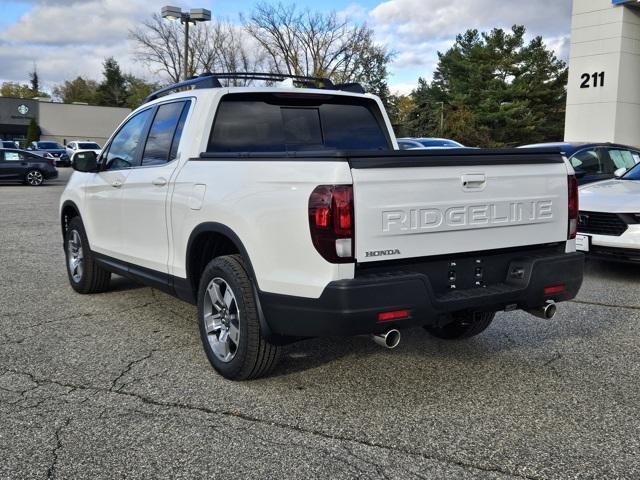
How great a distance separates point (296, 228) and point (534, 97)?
54756mm

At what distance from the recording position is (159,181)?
475 cm

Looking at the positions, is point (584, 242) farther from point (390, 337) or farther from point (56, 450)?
point (56, 450)

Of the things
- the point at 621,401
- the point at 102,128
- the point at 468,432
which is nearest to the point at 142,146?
the point at 468,432

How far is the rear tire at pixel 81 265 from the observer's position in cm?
635

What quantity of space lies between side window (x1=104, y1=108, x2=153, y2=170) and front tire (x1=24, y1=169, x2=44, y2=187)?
70.4 feet

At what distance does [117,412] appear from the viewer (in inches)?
142

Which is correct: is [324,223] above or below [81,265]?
above

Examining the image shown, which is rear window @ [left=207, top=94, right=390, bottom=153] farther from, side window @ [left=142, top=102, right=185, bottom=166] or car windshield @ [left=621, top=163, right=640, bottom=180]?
car windshield @ [left=621, top=163, right=640, bottom=180]

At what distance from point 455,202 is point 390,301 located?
728 millimetres

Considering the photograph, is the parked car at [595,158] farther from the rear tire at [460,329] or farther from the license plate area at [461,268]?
the license plate area at [461,268]

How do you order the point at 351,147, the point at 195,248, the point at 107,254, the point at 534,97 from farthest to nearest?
1. the point at 534,97
2. the point at 107,254
3. the point at 351,147
4. the point at 195,248

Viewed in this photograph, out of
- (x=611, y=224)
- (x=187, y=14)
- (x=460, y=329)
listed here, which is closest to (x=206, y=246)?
(x=460, y=329)

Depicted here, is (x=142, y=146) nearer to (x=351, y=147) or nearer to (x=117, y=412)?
(x=351, y=147)

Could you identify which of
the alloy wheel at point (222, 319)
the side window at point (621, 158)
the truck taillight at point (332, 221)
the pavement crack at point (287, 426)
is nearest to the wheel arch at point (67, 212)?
the pavement crack at point (287, 426)
